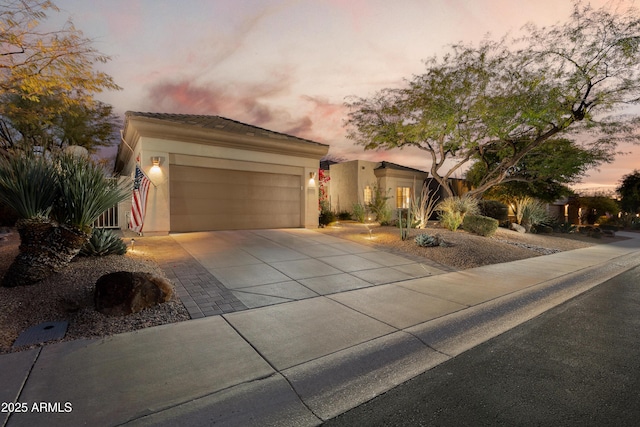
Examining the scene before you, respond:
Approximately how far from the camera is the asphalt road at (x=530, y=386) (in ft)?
8.07

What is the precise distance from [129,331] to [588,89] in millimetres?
17684

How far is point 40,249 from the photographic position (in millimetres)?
4816

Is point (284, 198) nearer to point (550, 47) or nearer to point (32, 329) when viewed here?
point (32, 329)

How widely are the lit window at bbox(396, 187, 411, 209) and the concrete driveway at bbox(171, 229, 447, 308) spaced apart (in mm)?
12138

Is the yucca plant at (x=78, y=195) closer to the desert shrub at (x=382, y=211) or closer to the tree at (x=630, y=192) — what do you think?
the desert shrub at (x=382, y=211)

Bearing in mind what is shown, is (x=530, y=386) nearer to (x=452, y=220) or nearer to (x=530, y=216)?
(x=452, y=220)

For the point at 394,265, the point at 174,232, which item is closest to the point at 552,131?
the point at 394,265

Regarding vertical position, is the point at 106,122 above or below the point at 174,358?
above

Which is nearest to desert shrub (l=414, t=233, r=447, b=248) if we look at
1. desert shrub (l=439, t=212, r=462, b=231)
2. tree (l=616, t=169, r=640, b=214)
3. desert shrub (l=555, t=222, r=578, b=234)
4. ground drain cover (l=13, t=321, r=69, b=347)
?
desert shrub (l=439, t=212, r=462, b=231)

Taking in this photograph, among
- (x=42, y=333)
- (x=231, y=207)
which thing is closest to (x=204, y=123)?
(x=231, y=207)

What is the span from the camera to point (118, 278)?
14.4ft

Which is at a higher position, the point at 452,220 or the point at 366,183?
the point at 366,183

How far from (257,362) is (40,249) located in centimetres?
409

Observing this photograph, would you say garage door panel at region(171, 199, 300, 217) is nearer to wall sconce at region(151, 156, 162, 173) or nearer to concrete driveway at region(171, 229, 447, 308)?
concrete driveway at region(171, 229, 447, 308)
